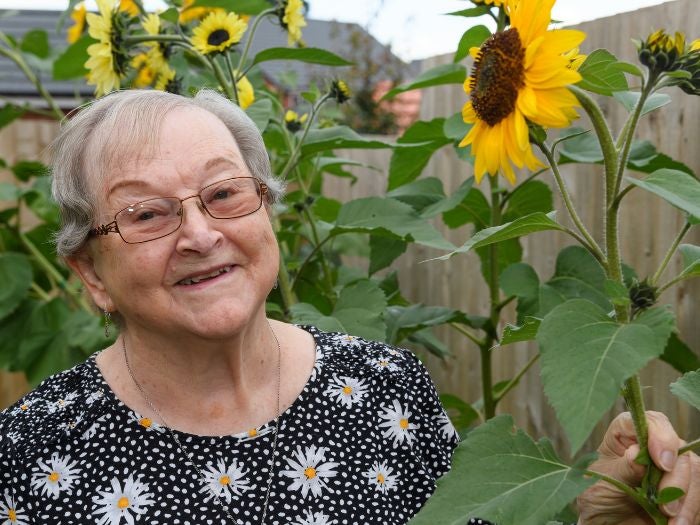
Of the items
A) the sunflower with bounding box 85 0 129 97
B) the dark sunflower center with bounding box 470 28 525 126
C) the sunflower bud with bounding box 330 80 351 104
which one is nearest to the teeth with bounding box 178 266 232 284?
the dark sunflower center with bounding box 470 28 525 126

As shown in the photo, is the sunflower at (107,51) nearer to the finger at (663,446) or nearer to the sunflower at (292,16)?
the sunflower at (292,16)

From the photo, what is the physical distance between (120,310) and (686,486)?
1068mm

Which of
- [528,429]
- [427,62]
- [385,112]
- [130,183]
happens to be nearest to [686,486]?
[130,183]

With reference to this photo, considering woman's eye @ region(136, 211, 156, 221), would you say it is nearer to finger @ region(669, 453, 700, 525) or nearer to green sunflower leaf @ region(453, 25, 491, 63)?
green sunflower leaf @ region(453, 25, 491, 63)

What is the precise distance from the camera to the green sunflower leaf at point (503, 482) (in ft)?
3.97

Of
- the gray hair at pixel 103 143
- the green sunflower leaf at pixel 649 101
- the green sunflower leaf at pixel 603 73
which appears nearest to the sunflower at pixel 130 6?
the gray hair at pixel 103 143

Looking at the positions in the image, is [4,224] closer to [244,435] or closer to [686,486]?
[244,435]

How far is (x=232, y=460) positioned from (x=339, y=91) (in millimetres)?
1242

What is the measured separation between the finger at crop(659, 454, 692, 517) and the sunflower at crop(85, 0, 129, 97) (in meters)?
1.62

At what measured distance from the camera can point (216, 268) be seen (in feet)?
5.67

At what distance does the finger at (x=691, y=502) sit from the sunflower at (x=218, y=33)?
1.53 metres

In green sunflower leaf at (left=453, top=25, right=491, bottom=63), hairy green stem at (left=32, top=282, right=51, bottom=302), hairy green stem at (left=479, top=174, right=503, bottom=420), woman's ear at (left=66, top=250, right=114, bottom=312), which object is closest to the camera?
woman's ear at (left=66, top=250, right=114, bottom=312)

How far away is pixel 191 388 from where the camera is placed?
1.87 metres

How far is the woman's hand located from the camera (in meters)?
1.31
